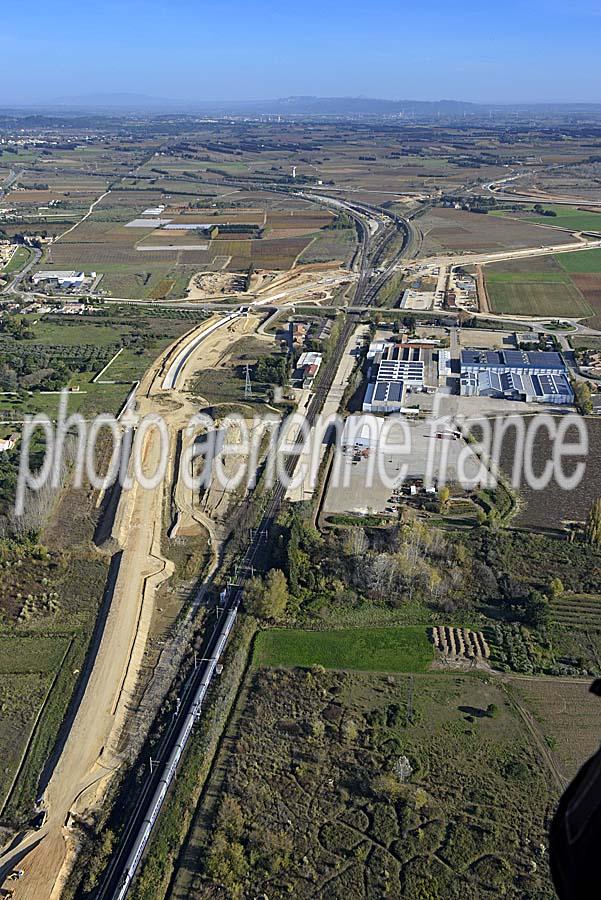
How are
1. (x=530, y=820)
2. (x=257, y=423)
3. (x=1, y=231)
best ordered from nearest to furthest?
(x=530, y=820)
(x=257, y=423)
(x=1, y=231)

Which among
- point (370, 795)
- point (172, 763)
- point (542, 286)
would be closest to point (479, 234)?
point (542, 286)

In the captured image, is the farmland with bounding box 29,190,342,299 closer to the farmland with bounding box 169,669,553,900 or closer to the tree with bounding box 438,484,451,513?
the tree with bounding box 438,484,451,513

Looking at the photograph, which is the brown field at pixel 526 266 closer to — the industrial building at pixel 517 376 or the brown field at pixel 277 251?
the brown field at pixel 277 251

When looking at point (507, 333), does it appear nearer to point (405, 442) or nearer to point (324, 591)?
point (405, 442)

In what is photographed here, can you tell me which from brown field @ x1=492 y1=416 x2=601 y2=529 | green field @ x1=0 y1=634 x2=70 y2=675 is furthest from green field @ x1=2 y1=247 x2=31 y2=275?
brown field @ x1=492 y1=416 x2=601 y2=529

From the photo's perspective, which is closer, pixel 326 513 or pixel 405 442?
pixel 326 513

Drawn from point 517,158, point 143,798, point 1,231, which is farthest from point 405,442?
point 517,158

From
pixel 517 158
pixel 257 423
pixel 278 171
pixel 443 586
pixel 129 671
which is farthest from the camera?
pixel 517 158
